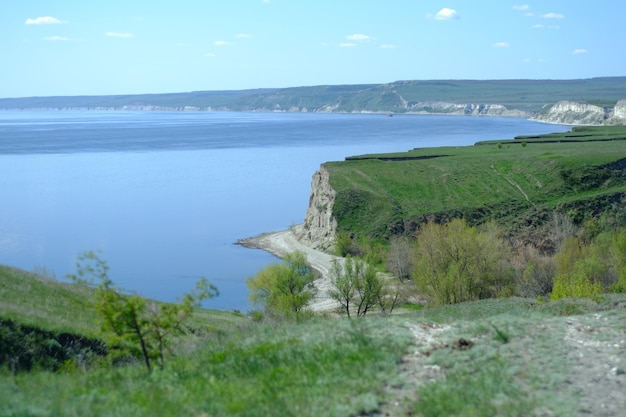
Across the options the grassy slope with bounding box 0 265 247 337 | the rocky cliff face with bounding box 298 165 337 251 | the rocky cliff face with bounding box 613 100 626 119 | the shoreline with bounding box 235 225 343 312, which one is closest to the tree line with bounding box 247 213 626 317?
the shoreline with bounding box 235 225 343 312

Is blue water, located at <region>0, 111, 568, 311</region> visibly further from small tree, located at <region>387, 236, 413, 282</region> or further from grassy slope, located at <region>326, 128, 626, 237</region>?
small tree, located at <region>387, 236, 413, 282</region>

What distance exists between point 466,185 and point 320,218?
45.7ft

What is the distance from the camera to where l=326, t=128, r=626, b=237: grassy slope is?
203 ft

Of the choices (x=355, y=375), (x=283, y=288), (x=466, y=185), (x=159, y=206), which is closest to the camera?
(x=355, y=375)

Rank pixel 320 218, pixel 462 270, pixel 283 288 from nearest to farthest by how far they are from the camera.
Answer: pixel 283 288 → pixel 462 270 → pixel 320 218

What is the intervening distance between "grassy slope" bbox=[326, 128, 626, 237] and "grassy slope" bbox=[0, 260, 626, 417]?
159 feet

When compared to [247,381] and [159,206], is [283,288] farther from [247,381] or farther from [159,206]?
[159,206]

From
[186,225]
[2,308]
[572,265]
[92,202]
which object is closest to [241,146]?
[92,202]

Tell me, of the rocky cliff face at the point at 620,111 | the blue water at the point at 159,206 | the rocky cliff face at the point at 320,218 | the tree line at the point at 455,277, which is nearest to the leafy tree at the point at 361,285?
the tree line at the point at 455,277

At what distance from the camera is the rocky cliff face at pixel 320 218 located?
63.5 m

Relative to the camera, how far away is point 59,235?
5750cm

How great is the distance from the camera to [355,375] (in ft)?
31.3

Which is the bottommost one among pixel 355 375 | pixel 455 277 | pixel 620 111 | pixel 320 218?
pixel 320 218

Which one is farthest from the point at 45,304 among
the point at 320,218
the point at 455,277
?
the point at 320,218
